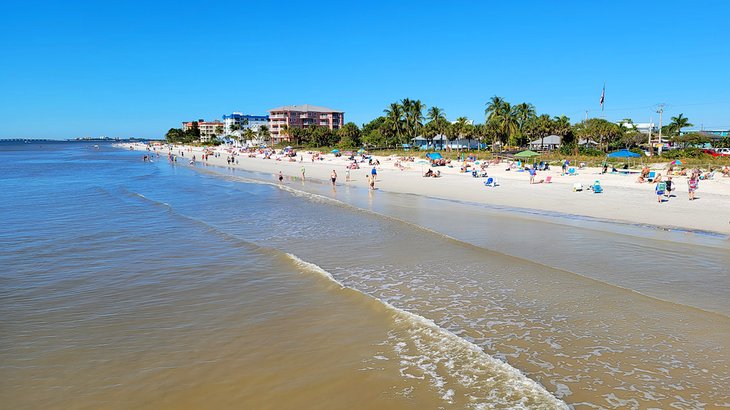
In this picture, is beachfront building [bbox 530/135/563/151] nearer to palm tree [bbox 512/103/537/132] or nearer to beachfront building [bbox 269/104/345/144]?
palm tree [bbox 512/103/537/132]

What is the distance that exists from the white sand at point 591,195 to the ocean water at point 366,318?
2.89m

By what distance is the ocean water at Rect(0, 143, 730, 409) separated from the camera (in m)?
5.80

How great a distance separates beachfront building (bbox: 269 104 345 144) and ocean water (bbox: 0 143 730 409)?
414ft

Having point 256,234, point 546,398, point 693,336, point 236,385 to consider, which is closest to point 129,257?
point 256,234

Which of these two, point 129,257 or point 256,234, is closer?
point 129,257

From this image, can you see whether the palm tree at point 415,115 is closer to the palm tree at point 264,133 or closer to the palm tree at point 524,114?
the palm tree at point 524,114

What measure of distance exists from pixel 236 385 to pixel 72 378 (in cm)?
223

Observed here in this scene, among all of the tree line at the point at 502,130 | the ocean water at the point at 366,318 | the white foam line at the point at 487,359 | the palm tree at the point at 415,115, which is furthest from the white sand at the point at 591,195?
the palm tree at the point at 415,115

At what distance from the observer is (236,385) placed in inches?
233

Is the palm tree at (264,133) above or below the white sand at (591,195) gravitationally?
above

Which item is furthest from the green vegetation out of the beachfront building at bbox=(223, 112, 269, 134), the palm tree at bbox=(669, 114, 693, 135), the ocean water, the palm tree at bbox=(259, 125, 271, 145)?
the beachfront building at bbox=(223, 112, 269, 134)

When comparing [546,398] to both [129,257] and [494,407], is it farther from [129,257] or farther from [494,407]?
[129,257]

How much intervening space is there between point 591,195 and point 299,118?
123172mm

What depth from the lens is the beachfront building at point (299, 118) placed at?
139125mm
